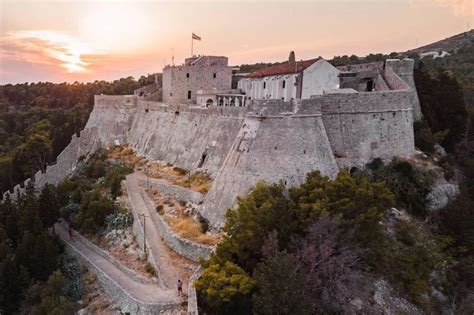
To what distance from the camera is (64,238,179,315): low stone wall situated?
1752cm

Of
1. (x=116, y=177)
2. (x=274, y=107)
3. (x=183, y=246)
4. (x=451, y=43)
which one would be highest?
(x=451, y=43)

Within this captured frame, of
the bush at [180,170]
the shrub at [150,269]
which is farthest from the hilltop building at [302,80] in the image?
the shrub at [150,269]

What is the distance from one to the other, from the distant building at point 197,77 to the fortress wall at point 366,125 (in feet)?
54.1

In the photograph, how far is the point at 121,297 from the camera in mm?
19984

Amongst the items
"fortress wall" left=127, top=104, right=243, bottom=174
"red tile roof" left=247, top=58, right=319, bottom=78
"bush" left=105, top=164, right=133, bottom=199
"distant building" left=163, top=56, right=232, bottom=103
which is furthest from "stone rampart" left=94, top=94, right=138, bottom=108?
"red tile roof" left=247, top=58, right=319, bottom=78

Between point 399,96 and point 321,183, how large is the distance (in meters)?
11.0

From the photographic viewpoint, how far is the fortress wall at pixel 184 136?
88.0 ft

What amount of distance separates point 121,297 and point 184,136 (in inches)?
582

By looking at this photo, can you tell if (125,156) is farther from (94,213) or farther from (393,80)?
(393,80)

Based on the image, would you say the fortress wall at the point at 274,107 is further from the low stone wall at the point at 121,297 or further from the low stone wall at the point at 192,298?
the low stone wall at the point at 121,297

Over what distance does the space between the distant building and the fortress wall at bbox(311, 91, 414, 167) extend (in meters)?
16.5

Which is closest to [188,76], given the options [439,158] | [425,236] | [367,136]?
[367,136]

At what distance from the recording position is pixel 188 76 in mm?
39875

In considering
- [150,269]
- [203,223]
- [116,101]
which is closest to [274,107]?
[203,223]
